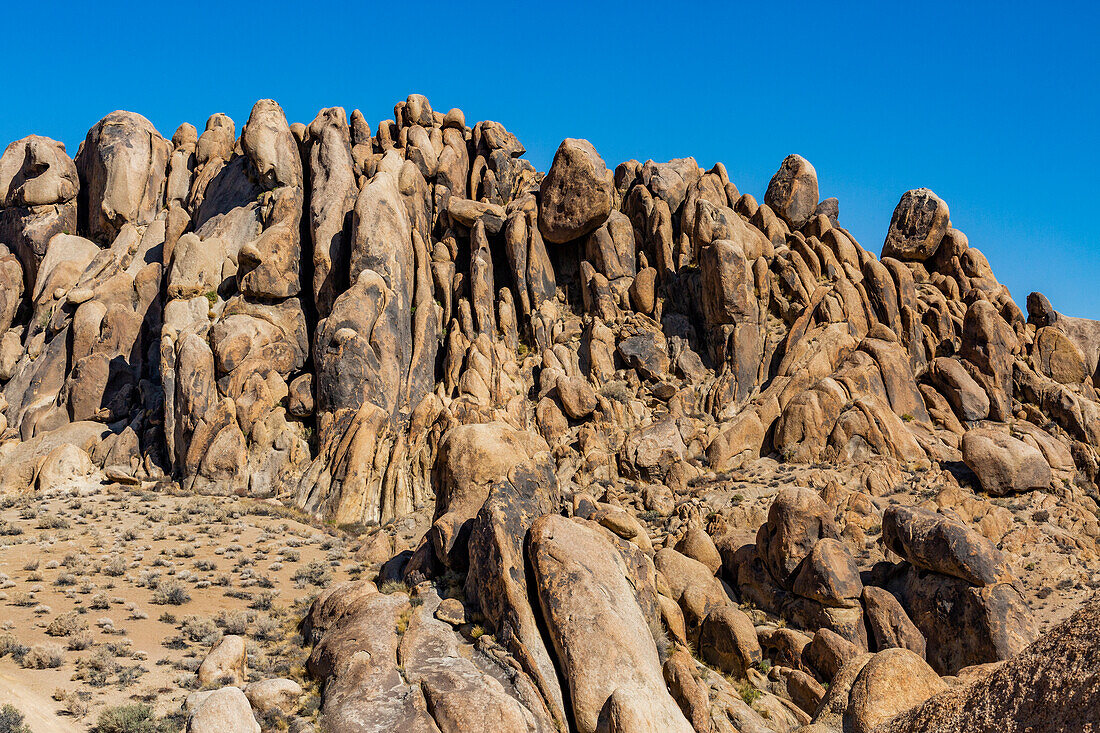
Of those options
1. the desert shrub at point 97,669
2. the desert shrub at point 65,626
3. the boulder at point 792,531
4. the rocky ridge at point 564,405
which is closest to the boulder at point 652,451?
the rocky ridge at point 564,405

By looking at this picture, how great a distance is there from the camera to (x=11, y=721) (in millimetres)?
11617

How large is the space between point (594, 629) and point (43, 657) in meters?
11.9

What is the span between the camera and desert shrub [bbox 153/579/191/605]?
68.3 feet

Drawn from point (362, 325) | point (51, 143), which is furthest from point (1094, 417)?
point (51, 143)

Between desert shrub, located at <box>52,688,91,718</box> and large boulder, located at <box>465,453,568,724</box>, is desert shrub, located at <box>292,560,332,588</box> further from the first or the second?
desert shrub, located at <box>52,688,91,718</box>

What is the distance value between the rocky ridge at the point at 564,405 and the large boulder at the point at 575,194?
0.69ft

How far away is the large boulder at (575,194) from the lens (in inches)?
1839

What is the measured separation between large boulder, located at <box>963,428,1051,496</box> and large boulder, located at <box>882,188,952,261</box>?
19532 mm

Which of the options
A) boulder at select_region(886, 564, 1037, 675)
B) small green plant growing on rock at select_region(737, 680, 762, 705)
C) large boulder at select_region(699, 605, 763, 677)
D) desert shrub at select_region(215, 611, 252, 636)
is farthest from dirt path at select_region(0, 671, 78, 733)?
boulder at select_region(886, 564, 1037, 675)

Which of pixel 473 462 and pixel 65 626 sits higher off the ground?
pixel 473 462

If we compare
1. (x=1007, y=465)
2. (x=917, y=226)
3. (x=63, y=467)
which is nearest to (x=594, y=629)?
(x=1007, y=465)

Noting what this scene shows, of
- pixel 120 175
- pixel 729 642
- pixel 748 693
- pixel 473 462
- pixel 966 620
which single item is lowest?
pixel 748 693

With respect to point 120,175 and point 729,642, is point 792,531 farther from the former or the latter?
point 120,175

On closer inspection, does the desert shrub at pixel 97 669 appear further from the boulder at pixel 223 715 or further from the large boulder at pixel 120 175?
the large boulder at pixel 120 175
